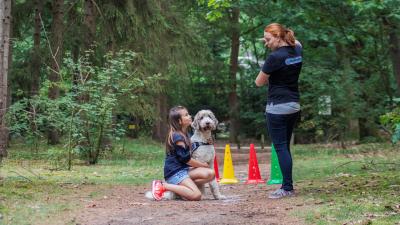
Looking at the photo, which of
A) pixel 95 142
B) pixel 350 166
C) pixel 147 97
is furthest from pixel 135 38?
pixel 350 166

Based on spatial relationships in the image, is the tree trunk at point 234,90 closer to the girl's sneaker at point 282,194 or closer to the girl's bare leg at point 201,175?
the girl's bare leg at point 201,175

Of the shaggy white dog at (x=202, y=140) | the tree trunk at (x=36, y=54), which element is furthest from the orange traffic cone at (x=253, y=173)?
the tree trunk at (x=36, y=54)

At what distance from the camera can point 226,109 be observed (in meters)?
35.8

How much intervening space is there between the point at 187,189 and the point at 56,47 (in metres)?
10.5

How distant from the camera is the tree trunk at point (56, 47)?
15.8 meters

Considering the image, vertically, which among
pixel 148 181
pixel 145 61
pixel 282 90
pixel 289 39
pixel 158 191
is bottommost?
pixel 148 181

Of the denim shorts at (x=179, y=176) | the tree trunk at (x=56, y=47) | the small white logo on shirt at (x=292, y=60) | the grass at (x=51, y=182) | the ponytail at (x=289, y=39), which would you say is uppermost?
the tree trunk at (x=56, y=47)

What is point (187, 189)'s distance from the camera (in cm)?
775

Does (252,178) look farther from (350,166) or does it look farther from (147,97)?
(147,97)

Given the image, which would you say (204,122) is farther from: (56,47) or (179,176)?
(56,47)

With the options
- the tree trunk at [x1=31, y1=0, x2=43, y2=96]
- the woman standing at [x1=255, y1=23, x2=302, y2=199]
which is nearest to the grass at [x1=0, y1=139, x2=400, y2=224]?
the woman standing at [x1=255, y1=23, x2=302, y2=199]

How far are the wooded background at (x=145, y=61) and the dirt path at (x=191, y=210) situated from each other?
212 inches

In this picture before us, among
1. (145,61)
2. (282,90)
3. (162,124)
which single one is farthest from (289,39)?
(162,124)

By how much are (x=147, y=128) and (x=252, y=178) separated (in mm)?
26342
